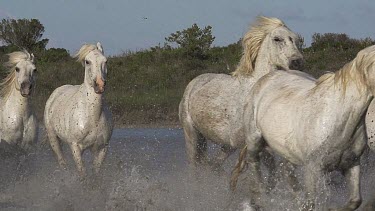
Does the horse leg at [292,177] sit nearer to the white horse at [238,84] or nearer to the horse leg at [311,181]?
the horse leg at [311,181]

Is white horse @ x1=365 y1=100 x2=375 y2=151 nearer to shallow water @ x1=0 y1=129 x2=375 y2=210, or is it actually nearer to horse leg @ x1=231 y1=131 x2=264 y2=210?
shallow water @ x1=0 y1=129 x2=375 y2=210

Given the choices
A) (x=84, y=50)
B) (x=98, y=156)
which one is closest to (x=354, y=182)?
(x=98, y=156)

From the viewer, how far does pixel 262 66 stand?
1032 cm

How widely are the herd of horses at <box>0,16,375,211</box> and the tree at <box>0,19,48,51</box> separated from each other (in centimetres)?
2691

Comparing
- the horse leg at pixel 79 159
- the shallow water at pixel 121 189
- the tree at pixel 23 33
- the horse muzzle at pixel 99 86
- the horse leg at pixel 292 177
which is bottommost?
the tree at pixel 23 33

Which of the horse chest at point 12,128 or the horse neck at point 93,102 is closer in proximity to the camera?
the horse neck at point 93,102

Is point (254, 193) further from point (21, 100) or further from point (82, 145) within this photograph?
point (21, 100)

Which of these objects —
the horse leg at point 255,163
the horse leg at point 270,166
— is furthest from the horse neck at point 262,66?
the horse leg at point 255,163

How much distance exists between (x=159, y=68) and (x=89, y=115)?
65.2 ft

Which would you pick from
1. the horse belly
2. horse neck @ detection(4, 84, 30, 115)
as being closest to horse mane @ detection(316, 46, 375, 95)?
the horse belly

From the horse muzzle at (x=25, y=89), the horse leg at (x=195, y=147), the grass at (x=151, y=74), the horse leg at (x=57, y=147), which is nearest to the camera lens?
the horse leg at (x=195, y=147)

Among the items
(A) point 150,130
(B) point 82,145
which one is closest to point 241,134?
(B) point 82,145

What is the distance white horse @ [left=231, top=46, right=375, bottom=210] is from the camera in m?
7.30

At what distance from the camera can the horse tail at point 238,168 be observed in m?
9.43
